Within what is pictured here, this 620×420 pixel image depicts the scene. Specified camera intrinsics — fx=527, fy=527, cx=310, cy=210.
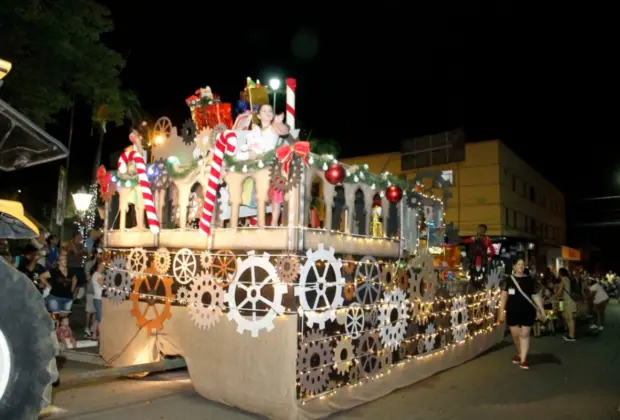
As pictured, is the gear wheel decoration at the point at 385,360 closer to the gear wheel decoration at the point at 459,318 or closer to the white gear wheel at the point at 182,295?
the gear wheel decoration at the point at 459,318

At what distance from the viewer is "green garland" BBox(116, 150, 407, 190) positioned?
20.8 ft

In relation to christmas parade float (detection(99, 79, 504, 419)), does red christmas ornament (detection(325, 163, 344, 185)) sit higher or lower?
higher

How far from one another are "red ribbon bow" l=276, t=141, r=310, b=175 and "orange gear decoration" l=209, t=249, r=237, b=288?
1.27m

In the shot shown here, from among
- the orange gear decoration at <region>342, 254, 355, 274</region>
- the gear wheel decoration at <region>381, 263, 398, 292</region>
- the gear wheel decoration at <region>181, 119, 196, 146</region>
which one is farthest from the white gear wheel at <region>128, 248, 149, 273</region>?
the gear wheel decoration at <region>381, 263, 398, 292</region>

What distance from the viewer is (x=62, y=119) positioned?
16.4 meters

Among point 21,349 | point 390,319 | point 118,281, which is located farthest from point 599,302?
point 21,349

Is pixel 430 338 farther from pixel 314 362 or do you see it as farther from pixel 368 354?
pixel 314 362

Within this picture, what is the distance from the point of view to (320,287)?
20.0 ft

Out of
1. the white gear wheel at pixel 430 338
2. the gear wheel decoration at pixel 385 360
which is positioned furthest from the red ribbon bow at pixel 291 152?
the white gear wheel at pixel 430 338

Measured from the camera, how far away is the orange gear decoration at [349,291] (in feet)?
21.7

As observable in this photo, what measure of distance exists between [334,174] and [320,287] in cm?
135

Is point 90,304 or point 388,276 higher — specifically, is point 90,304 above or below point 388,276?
below

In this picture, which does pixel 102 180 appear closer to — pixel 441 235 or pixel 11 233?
pixel 11 233

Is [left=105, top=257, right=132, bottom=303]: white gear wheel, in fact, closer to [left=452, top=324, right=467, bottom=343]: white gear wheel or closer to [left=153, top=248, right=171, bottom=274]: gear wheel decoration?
[left=153, top=248, right=171, bottom=274]: gear wheel decoration
